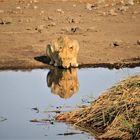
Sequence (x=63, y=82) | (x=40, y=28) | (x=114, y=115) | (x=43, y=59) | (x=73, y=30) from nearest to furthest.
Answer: (x=114, y=115), (x=63, y=82), (x=43, y=59), (x=73, y=30), (x=40, y=28)

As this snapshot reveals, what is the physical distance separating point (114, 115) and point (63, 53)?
509 cm

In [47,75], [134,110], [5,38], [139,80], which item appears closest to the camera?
[134,110]

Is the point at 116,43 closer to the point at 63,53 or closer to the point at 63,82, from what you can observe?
the point at 63,53

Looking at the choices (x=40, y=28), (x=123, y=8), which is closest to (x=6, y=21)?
(x=40, y=28)

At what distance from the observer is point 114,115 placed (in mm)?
10227

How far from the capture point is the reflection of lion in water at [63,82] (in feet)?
41.0

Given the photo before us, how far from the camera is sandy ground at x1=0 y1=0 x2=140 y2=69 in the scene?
53.3 ft

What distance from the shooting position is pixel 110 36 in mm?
19672

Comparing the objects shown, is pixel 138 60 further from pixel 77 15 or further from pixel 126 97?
pixel 77 15

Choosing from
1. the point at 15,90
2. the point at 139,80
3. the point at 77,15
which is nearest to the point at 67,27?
the point at 77,15

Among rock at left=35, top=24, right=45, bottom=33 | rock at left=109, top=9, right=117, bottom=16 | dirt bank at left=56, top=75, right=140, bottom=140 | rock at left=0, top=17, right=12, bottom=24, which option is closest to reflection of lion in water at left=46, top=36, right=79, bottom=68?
dirt bank at left=56, top=75, right=140, bottom=140

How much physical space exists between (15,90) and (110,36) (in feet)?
24.9

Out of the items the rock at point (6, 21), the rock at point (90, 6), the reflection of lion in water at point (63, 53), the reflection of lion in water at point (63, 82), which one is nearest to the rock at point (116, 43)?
the reflection of lion in water at point (63, 53)

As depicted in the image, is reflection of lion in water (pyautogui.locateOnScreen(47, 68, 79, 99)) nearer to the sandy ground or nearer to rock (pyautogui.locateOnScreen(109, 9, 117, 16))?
the sandy ground
